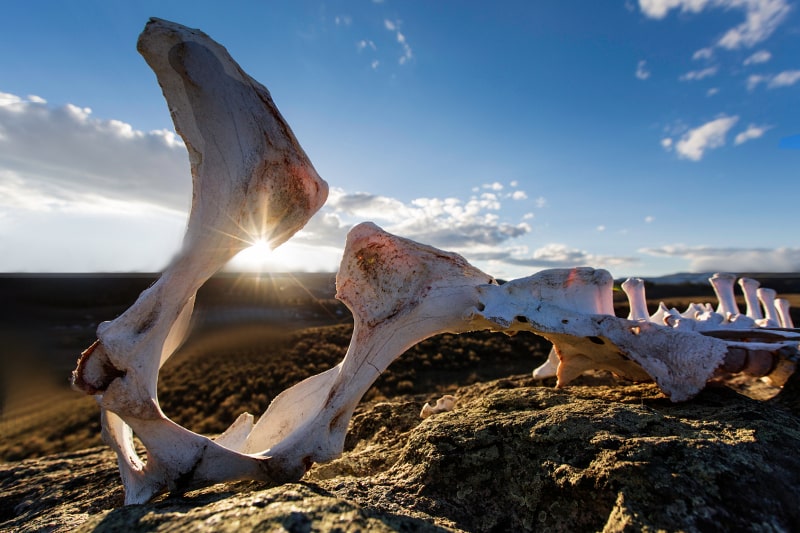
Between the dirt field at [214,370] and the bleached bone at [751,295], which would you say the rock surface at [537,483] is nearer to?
the dirt field at [214,370]

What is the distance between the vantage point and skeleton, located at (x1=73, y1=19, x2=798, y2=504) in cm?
201

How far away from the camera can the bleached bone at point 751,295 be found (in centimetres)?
418

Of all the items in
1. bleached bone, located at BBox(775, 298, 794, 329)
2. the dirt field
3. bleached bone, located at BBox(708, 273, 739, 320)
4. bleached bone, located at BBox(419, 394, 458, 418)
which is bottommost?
the dirt field

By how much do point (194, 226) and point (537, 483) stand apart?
1910 millimetres

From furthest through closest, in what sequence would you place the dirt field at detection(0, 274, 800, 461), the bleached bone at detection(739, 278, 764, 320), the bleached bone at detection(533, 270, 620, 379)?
the dirt field at detection(0, 274, 800, 461)
the bleached bone at detection(739, 278, 764, 320)
the bleached bone at detection(533, 270, 620, 379)

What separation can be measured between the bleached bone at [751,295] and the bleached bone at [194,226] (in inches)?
173

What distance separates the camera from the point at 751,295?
14.1 feet

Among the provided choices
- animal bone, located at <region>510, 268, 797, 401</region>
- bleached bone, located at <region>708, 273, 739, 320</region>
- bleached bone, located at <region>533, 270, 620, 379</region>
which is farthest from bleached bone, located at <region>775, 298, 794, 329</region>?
bleached bone, located at <region>533, 270, 620, 379</region>

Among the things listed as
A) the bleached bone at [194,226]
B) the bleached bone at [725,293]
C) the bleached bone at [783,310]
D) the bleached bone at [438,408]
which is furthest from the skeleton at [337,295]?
the bleached bone at [783,310]

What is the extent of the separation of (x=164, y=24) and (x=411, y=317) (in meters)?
1.94

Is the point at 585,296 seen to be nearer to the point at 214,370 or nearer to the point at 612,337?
the point at 612,337

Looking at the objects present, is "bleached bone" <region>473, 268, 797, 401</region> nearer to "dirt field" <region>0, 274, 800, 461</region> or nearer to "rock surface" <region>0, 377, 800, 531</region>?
"rock surface" <region>0, 377, 800, 531</region>

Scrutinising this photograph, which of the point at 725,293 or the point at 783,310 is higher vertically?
the point at 725,293

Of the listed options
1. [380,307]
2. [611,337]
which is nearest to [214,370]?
[380,307]
